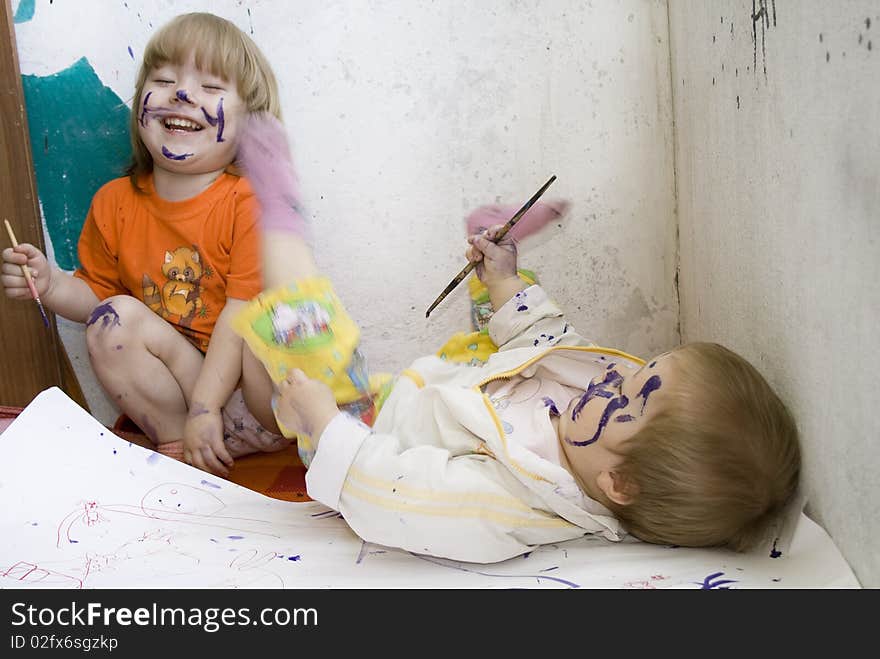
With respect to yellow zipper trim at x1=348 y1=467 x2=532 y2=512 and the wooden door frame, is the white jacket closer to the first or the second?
yellow zipper trim at x1=348 y1=467 x2=532 y2=512

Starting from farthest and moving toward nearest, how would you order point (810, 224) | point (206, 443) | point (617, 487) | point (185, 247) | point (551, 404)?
1. point (185, 247)
2. point (206, 443)
3. point (551, 404)
4. point (617, 487)
5. point (810, 224)

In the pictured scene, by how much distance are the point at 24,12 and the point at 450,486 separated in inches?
45.7

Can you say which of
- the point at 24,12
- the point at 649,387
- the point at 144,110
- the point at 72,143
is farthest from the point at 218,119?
the point at 649,387

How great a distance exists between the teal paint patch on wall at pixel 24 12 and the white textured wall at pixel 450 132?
10mm

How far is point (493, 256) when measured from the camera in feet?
4.47

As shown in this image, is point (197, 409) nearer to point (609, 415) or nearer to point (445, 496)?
point (445, 496)

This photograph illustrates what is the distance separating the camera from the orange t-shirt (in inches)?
56.7

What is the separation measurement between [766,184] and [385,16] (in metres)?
0.79

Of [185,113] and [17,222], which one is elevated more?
[185,113]

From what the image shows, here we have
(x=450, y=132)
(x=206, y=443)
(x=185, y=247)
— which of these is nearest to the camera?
(x=206, y=443)

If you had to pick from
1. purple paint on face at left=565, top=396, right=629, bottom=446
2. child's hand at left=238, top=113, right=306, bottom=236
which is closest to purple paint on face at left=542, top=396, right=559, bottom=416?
purple paint on face at left=565, top=396, right=629, bottom=446

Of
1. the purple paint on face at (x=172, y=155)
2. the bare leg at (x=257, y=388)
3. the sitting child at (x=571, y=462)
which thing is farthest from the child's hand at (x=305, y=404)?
the purple paint on face at (x=172, y=155)
